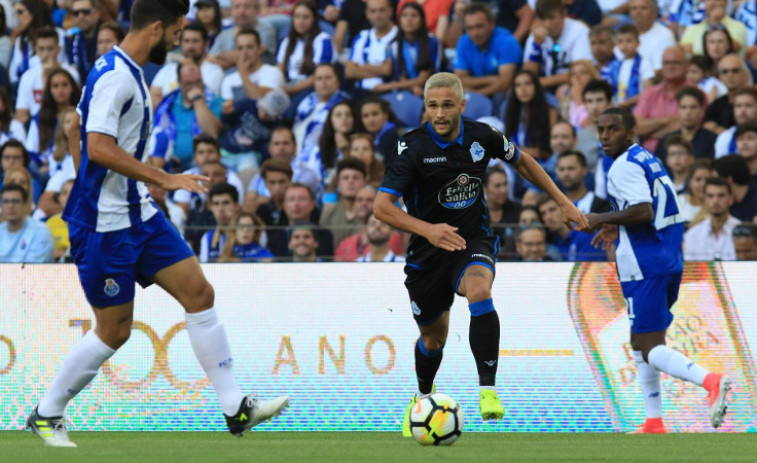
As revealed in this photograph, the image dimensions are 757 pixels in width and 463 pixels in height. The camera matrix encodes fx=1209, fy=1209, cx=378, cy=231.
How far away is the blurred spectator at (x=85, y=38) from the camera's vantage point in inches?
642

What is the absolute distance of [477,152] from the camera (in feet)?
26.6

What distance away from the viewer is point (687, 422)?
10.2 metres

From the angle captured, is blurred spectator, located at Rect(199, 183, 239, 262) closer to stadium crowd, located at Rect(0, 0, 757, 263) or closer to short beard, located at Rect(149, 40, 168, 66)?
stadium crowd, located at Rect(0, 0, 757, 263)

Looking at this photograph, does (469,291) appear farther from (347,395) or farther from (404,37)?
(404,37)

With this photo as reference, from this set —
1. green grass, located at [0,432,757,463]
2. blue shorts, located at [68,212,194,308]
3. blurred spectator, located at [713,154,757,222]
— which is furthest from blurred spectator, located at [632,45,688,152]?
blue shorts, located at [68,212,194,308]

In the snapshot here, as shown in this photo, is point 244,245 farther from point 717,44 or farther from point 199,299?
point 717,44

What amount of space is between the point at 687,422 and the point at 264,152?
6.82 m

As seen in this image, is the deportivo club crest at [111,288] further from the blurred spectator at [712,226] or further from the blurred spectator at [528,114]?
the blurred spectator at [528,114]

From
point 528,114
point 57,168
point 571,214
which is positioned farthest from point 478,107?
point 571,214

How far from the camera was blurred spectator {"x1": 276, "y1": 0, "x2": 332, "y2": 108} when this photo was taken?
15578mm

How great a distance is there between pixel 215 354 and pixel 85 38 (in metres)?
10.4

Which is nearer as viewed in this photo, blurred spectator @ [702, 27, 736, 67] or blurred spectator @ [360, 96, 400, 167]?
blurred spectator @ [702, 27, 736, 67]

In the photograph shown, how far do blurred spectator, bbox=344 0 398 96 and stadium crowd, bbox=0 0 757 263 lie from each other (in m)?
0.03

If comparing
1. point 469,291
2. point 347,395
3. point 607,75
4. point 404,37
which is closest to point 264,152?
point 404,37
